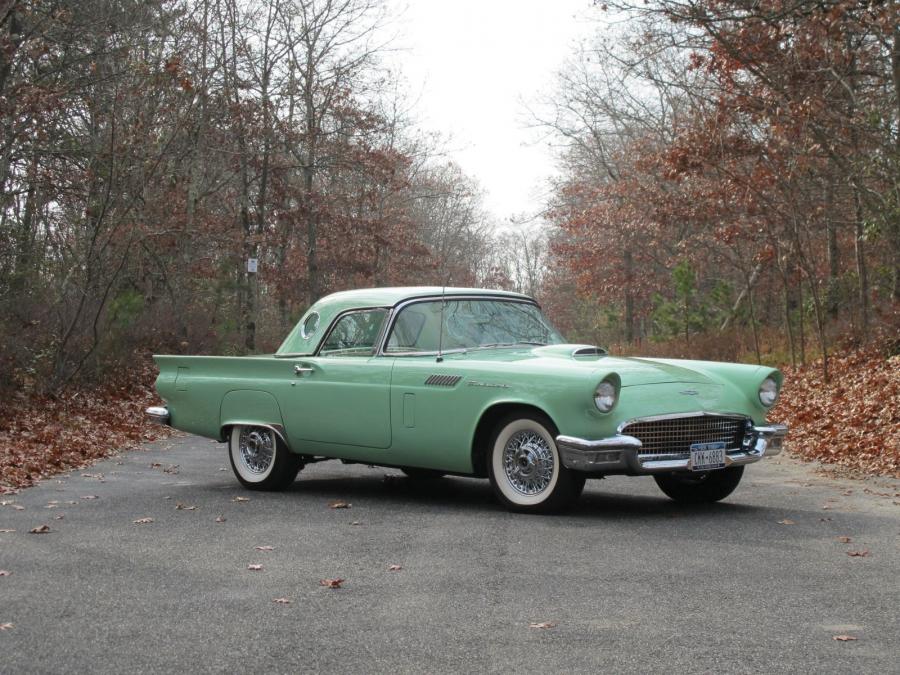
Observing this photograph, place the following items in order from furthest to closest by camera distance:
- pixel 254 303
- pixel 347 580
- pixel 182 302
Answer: pixel 254 303 → pixel 182 302 → pixel 347 580

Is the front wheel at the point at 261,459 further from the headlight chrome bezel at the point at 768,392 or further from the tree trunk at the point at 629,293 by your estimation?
the tree trunk at the point at 629,293

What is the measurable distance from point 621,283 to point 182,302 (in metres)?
19.5

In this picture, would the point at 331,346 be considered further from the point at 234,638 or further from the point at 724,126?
the point at 724,126

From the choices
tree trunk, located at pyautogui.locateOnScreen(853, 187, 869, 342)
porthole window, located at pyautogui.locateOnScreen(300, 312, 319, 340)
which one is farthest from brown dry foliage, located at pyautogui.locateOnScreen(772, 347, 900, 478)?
porthole window, located at pyautogui.locateOnScreen(300, 312, 319, 340)

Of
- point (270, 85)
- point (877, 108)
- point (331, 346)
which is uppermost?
point (270, 85)

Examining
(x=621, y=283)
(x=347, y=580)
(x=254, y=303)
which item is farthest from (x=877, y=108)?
(x=621, y=283)

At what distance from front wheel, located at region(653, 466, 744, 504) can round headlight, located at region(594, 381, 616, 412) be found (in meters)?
1.38

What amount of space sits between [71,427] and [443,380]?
8.95 metres

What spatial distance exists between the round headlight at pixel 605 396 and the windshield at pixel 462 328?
1605mm

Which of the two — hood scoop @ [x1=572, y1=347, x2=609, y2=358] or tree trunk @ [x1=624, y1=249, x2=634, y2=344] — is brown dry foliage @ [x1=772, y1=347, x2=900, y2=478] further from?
tree trunk @ [x1=624, y1=249, x2=634, y2=344]

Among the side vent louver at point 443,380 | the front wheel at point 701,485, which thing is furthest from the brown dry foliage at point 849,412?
the side vent louver at point 443,380

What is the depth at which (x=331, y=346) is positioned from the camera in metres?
9.73

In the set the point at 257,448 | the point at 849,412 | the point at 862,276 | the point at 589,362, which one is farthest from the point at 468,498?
the point at 862,276

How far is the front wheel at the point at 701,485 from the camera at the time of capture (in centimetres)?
889
